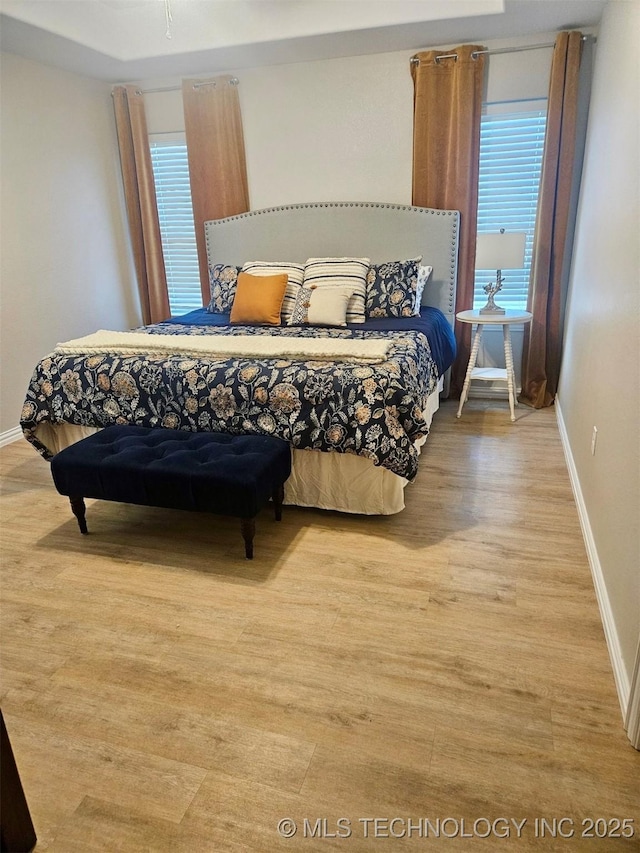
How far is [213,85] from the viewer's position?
443 cm

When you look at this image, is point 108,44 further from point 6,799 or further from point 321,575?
point 6,799

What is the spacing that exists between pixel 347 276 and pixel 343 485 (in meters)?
1.83

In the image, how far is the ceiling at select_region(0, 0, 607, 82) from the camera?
11.2 ft

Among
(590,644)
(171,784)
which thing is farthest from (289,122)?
(171,784)

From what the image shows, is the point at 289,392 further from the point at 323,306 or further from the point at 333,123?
the point at 333,123

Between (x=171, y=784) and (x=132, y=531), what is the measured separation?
1.43 metres

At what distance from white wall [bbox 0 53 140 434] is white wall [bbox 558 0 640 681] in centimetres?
367

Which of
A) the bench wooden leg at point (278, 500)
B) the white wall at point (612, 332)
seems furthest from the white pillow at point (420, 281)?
the bench wooden leg at point (278, 500)

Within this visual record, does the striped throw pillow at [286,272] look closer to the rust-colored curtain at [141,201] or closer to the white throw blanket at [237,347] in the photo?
the white throw blanket at [237,347]

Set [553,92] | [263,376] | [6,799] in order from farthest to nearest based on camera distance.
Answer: [553,92], [263,376], [6,799]

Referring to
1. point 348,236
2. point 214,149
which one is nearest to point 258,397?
point 348,236

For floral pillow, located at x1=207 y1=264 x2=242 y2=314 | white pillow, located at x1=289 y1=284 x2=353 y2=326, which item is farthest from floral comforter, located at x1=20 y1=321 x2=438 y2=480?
floral pillow, located at x1=207 y1=264 x2=242 y2=314

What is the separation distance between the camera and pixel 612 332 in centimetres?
227

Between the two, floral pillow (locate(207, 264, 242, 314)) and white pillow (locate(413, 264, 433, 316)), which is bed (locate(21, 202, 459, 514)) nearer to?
white pillow (locate(413, 264, 433, 316))
